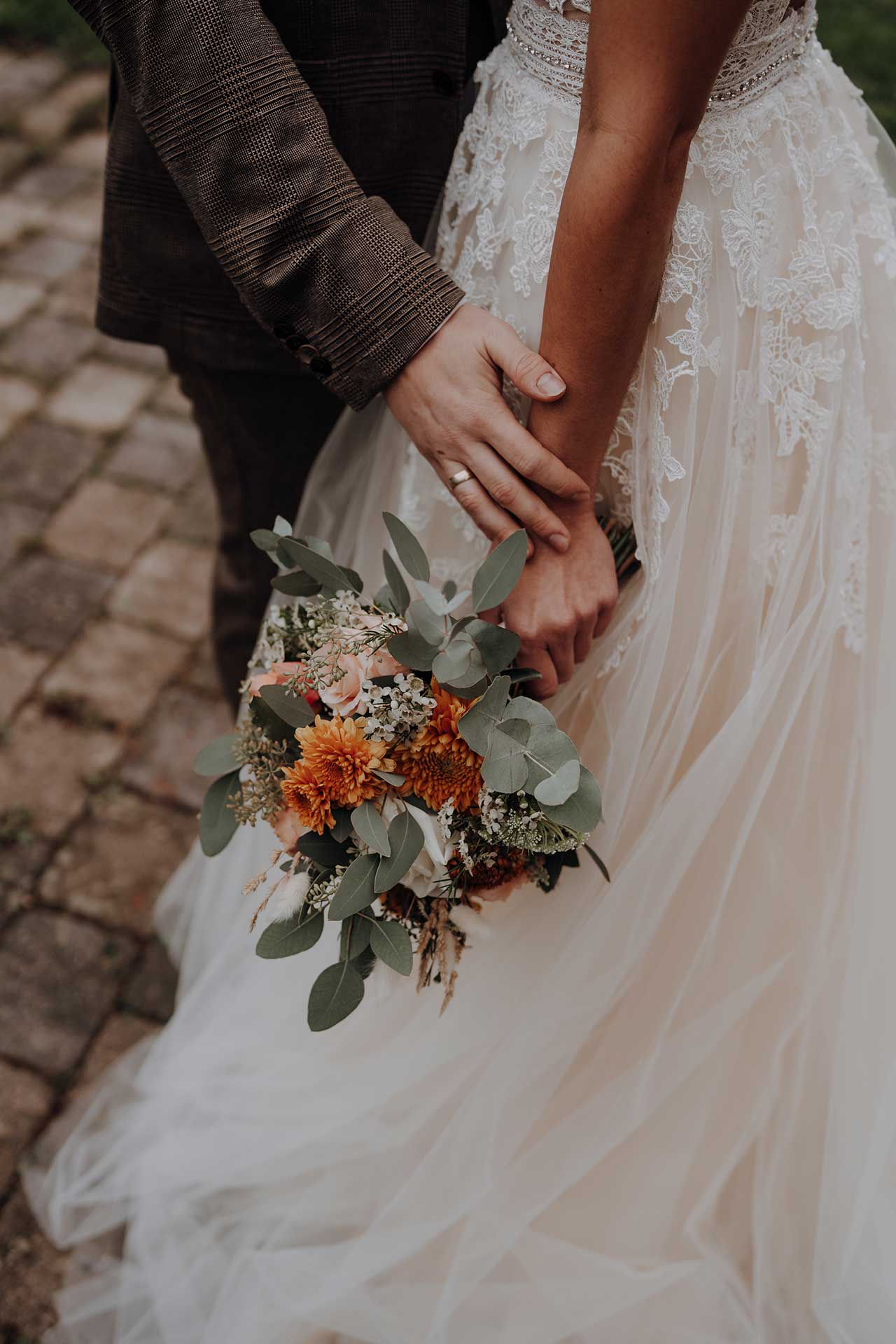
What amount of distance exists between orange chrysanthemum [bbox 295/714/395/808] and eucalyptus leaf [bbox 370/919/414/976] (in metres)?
0.15

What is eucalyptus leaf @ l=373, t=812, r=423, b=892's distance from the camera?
1.01 metres

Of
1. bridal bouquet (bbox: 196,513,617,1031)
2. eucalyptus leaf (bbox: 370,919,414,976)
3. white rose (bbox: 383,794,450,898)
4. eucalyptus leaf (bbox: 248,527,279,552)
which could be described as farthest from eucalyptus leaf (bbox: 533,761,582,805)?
eucalyptus leaf (bbox: 248,527,279,552)

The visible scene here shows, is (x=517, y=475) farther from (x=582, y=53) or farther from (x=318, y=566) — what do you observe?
(x=582, y=53)

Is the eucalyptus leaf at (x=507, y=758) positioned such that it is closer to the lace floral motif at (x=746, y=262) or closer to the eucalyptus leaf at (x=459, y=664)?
the eucalyptus leaf at (x=459, y=664)

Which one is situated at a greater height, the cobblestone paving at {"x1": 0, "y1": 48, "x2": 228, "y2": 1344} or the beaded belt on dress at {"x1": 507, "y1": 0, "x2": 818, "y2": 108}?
the beaded belt on dress at {"x1": 507, "y1": 0, "x2": 818, "y2": 108}

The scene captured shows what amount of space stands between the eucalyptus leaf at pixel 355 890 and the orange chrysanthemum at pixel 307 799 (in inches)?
2.0

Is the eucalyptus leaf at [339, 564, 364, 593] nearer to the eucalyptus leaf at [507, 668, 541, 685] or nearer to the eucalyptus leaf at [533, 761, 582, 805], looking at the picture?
the eucalyptus leaf at [507, 668, 541, 685]

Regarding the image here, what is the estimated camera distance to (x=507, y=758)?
100 centimetres

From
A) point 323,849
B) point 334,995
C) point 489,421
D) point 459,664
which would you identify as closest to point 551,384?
point 489,421

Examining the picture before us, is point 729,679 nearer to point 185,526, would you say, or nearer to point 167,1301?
point 167,1301

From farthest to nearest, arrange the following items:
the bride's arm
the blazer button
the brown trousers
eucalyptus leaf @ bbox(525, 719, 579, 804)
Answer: the brown trousers
the blazer button
eucalyptus leaf @ bbox(525, 719, 579, 804)
the bride's arm

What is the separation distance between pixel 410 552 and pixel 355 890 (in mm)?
345

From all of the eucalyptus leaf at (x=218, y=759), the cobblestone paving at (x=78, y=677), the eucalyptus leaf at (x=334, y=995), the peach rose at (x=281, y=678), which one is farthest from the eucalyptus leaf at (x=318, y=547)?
the cobblestone paving at (x=78, y=677)

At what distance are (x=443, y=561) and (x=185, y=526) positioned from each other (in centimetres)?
150
